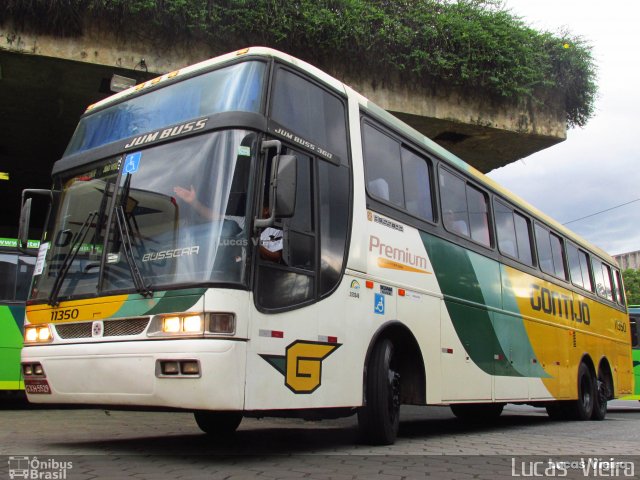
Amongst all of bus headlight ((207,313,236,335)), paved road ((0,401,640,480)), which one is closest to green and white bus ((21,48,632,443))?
bus headlight ((207,313,236,335))

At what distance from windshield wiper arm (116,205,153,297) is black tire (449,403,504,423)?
721cm

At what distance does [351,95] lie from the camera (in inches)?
250

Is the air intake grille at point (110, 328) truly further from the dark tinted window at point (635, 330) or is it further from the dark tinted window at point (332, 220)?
the dark tinted window at point (635, 330)

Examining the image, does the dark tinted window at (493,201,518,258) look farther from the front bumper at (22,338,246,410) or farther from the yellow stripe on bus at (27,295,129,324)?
the yellow stripe on bus at (27,295,129,324)

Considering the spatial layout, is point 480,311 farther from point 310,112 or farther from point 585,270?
point 585,270

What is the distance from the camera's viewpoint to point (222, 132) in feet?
16.4

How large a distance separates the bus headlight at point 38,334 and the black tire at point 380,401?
277cm

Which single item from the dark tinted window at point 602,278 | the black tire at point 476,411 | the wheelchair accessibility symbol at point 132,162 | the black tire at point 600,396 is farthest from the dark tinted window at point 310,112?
the dark tinted window at point 602,278

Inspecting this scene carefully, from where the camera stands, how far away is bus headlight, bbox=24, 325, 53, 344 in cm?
543

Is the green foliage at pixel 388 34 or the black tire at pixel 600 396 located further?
the black tire at pixel 600 396

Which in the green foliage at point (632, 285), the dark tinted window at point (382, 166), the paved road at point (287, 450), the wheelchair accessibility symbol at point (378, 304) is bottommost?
the paved road at point (287, 450)

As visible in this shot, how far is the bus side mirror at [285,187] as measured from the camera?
477 cm

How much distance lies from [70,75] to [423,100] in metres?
6.46

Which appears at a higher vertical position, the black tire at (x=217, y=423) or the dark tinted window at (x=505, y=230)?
the dark tinted window at (x=505, y=230)
